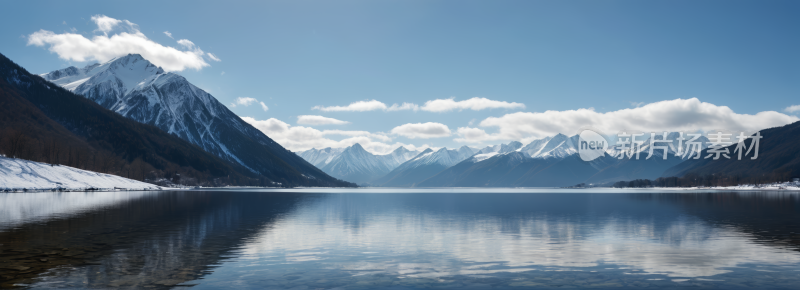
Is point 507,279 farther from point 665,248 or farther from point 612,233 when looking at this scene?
point 612,233

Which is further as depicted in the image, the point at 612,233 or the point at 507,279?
the point at 612,233

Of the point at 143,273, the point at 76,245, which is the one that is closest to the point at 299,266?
the point at 143,273

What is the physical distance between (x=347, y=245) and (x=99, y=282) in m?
20.5

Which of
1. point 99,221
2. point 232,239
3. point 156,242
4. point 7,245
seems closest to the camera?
point 7,245

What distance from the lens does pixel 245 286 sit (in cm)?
2511

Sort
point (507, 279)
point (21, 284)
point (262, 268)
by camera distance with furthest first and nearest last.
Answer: point (262, 268) < point (507, 279) < point (21, 284)

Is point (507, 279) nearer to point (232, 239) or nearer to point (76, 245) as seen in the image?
point (232, 239)

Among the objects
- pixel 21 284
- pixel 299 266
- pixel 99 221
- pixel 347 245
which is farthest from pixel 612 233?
pixel 99 221

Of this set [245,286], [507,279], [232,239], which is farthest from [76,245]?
[507,279]

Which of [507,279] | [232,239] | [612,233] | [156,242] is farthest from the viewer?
[612,233]

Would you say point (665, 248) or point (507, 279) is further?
point (665, 248)

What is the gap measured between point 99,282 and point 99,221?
4374cm

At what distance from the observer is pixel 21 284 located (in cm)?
2438

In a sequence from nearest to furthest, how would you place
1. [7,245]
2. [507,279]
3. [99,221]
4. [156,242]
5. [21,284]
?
1. [21,284]
2. [507,279]
3. [7,245]
4. [156,242]
5. [99,221]
